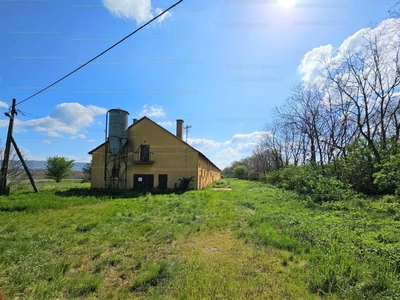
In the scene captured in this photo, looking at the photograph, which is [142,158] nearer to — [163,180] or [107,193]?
[163,180]

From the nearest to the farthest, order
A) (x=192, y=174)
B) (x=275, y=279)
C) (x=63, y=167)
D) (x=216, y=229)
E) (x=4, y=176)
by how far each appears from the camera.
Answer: (x=275, y=279) → (x=216, y=229) → (x=4, y=176) → (x=192, y=174) → (x=63, y=167)

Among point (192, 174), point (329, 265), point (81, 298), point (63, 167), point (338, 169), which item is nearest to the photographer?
point (81, 298)

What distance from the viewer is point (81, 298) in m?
2.87

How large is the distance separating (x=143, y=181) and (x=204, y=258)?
14911 millimetres

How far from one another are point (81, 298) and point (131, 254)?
153cm

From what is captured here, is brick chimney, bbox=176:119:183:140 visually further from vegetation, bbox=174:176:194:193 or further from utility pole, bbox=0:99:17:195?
utility pole, bbox=0:99:17:195

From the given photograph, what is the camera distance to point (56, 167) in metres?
35.9

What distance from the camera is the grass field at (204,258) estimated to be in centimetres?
298

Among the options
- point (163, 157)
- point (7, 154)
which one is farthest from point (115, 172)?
point (7, 154)

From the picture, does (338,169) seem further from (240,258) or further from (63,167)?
(63,167)

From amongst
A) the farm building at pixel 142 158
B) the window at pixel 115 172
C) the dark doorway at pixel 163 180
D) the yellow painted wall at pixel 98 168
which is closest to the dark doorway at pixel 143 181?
the farm building at pixel 142 158

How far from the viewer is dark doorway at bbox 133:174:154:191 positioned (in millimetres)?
18078

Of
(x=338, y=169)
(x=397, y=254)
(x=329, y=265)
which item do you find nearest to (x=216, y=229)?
(x=329, y=265)

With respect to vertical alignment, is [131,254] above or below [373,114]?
below
